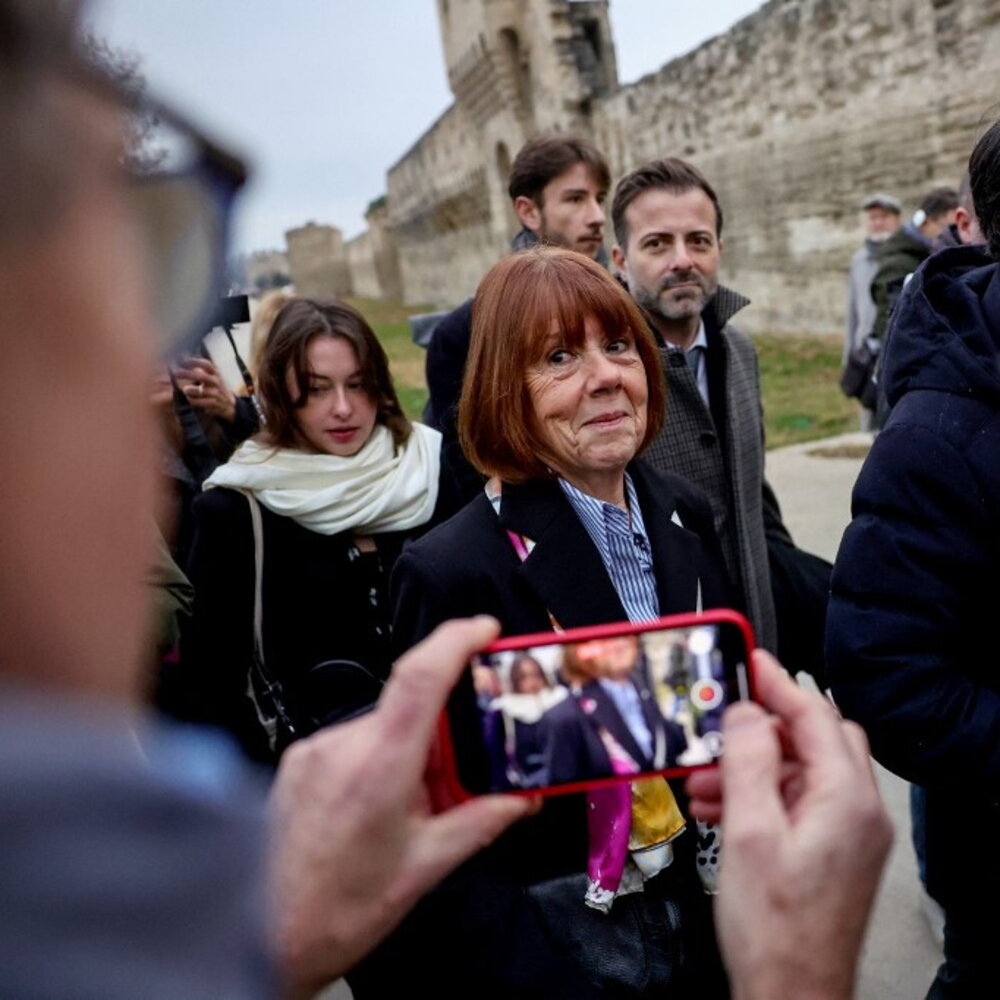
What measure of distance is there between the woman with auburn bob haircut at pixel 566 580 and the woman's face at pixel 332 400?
710 millimetres

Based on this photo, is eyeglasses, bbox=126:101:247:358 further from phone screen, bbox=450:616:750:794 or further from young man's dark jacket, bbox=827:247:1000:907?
young man's dark jacket, bbox=827:247:1000:907

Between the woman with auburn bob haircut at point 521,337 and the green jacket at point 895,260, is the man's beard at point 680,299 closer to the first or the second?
the woman with auburn bob haircut at point 521,337

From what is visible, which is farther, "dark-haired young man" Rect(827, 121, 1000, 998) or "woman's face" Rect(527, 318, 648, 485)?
"woman's face" Rect(527, 318, 648, 485)

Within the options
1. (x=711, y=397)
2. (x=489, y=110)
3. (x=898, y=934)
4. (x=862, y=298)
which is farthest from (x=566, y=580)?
(x=489, y=110)

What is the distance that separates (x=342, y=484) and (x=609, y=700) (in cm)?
141

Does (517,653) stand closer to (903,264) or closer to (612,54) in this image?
(903,264)

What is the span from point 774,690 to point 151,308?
0.59m

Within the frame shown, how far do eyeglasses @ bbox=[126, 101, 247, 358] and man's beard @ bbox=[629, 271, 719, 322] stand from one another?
200 centimetres

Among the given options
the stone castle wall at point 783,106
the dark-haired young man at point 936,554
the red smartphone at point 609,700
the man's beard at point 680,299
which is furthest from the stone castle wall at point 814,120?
the red smartphone at point 609,700

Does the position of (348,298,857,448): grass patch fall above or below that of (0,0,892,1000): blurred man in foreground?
below

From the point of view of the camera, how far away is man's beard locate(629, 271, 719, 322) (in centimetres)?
248

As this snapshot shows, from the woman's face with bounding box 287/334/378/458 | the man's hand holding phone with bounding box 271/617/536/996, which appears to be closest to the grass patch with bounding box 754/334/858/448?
the woman's face with bounding box 287/334/378/458

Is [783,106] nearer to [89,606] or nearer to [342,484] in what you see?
[342,484]

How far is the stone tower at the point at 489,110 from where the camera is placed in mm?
16453
